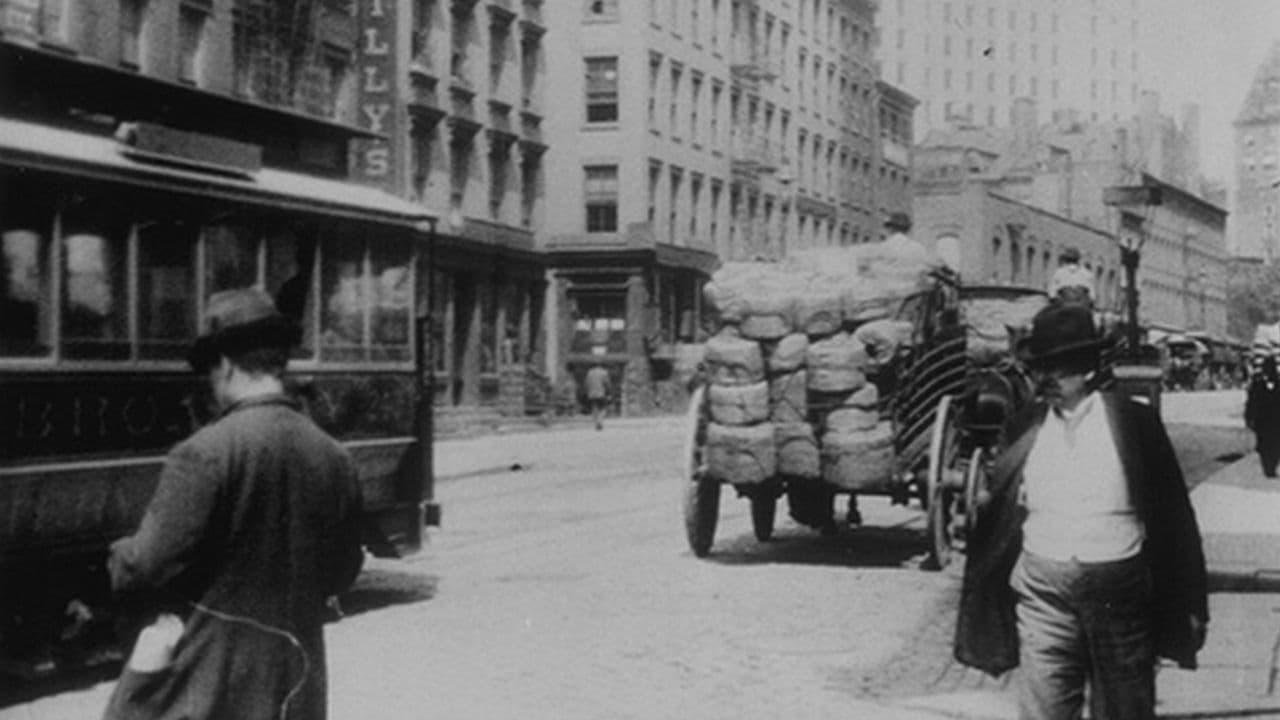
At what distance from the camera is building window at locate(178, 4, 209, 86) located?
98.6 ft

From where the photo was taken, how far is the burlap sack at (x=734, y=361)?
12.8 meters

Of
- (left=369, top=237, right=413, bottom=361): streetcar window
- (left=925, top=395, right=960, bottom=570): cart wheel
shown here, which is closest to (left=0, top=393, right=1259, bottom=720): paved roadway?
(left=925, top=395, right=960, bottom=570): cart wheel

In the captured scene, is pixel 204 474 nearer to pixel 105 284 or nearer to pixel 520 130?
pixel 105 284

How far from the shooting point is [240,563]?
164 inches

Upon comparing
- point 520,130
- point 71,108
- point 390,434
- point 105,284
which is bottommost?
point 390,434

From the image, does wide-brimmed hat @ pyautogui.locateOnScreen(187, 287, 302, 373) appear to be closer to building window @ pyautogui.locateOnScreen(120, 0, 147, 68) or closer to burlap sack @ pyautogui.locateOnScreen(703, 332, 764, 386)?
burlap sack @ pyautogui.locateOnScreen(703, 332, 764, 386)

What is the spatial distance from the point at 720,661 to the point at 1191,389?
72041 mm

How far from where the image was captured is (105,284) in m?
9.27

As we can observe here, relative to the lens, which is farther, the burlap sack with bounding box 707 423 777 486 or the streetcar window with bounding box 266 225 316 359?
the burlap sack with bounding box 707 423 777 486

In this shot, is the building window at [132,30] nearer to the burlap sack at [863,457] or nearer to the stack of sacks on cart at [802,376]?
the stack of sacks on cart at [802,376]

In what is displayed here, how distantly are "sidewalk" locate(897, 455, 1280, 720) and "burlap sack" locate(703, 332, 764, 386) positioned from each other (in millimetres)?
3434

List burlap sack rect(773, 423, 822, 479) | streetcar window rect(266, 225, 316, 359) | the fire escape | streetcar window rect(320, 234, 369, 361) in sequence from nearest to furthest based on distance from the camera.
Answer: streetcar window rect(266, 225, 316, 359), streetcar window rect(320, 234, 369, 361), burlap sack rect(773, 423, 822, 479), the fire escape

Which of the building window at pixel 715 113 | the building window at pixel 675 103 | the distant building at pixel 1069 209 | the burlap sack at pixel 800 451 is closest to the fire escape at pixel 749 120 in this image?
the building window at pixel 715 113

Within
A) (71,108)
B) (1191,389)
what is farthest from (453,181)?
(1191,389)
